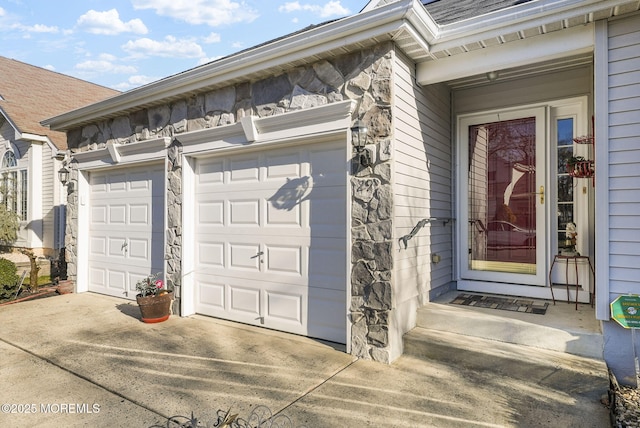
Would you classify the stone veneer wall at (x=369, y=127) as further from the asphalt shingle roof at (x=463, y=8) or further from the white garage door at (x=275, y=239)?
the asphalt shingle roof at (x=463, y=8)

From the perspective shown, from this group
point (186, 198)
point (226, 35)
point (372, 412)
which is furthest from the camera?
point (226, 35)

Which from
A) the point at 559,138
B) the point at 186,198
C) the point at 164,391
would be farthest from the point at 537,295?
the point at 186,198

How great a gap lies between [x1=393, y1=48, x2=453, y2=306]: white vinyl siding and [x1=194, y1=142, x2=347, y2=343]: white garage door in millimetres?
552

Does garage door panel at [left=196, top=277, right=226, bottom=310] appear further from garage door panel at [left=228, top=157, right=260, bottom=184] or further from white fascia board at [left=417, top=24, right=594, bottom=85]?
white fascia board at [left=417, top=24, right=594, bottom=85]

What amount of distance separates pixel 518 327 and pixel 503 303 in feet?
2.29

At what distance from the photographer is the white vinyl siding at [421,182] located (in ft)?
11.1

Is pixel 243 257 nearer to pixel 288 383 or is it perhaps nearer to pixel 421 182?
pixel 288 383

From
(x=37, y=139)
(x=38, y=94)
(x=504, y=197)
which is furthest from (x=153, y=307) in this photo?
(x=38, y=94)

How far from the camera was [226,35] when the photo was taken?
6930mm

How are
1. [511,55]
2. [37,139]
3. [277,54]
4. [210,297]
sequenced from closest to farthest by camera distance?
[511,55], [277,54], [210,297], [37,139]

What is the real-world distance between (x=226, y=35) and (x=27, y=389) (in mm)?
6174

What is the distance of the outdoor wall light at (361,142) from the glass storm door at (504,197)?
6.10 feet

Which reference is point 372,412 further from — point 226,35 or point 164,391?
point 226,35

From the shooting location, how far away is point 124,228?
5746 millimetres
